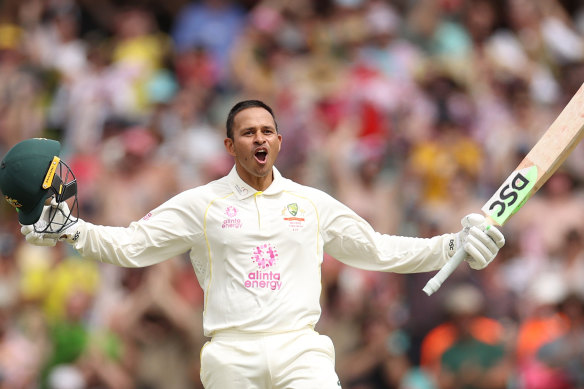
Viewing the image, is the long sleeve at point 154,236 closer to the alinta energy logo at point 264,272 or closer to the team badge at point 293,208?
the alinta energy logo at point 264,272

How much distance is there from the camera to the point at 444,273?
24.2 feet

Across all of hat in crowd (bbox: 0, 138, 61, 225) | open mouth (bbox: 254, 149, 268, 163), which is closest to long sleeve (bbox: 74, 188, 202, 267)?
hat in crowd (bbox: 0, 138, 61, 225)

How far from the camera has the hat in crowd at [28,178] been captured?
716 cm

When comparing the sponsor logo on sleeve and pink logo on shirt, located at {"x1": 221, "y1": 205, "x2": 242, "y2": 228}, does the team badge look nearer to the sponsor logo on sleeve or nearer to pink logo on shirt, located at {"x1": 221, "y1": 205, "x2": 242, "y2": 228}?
the sponsor logo on sleeve

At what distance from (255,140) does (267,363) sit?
4.76 ft

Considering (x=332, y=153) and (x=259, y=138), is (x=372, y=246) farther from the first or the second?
(x=332, y=153)

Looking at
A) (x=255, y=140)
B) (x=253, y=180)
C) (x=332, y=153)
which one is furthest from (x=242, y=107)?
(x=332, y=153)

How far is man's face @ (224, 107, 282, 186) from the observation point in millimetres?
7508

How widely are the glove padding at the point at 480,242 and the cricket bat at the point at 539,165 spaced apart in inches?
3.0

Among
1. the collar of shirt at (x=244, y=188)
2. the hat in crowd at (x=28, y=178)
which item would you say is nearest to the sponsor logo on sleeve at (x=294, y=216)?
the collar of shirt at (x=244, y=188)

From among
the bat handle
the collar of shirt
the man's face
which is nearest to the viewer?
the bat handle

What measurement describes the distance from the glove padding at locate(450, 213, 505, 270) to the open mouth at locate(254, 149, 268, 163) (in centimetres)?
141

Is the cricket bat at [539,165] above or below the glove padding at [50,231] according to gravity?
above

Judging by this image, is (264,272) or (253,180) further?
(253,180)
